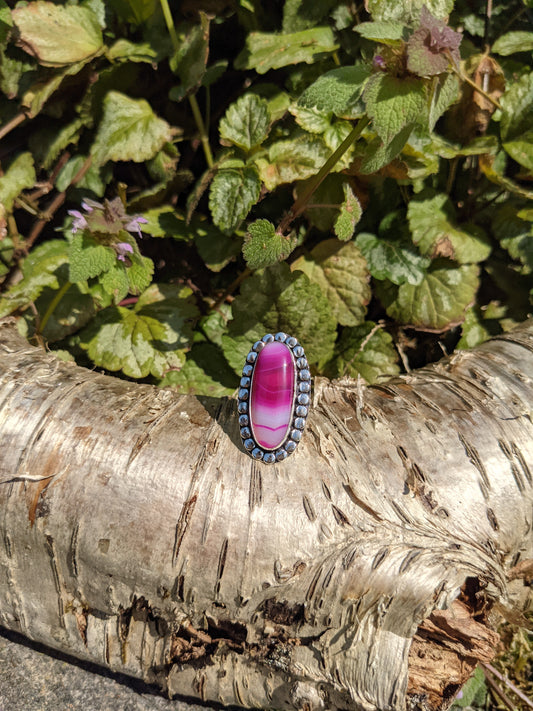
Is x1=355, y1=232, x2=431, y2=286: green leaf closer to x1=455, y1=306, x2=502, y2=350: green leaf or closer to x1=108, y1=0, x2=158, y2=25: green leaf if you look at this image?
x1=455, y1=306, x2=502, y2=350: green leaf

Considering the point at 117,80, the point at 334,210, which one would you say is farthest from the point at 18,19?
the point at 334,210

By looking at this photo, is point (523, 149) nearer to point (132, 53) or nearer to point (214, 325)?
point (214, 325)

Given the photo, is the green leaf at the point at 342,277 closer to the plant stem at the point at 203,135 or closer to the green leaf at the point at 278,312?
the green leaf at the point at 278,312

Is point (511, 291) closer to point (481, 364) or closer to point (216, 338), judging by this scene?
point (481, 364)

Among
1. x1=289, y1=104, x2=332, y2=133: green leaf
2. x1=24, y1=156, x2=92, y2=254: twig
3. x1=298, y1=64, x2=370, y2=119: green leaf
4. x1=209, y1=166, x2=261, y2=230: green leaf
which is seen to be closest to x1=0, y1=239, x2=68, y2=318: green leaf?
x1=24, y1=156, x2=92, y2=254: twig

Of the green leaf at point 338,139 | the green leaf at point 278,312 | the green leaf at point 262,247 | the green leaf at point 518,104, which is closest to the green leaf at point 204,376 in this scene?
the green leaf at point 278,312
